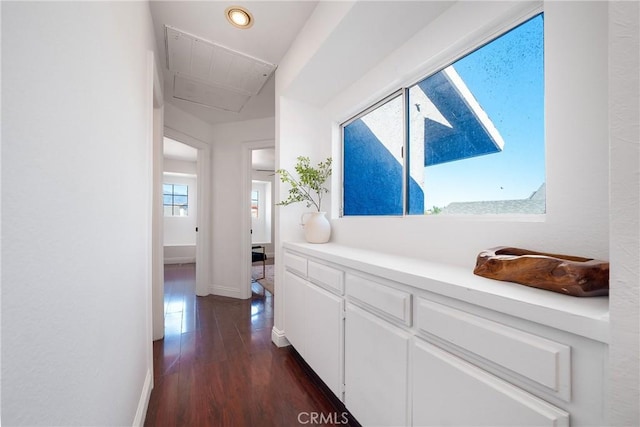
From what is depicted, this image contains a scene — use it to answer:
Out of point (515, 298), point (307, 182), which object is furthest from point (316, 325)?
point (515, 298)

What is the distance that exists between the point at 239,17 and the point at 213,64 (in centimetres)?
61

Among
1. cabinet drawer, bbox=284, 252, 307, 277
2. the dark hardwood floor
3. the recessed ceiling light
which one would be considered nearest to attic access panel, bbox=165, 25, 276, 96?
the recessed ceiling light

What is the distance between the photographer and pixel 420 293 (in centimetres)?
92

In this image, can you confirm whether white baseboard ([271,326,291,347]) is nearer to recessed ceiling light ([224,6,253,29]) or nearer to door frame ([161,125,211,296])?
door frame ([161,125,211,296])

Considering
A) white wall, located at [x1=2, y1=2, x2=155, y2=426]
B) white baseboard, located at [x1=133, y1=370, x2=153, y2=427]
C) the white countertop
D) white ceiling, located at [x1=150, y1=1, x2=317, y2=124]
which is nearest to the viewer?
white wall, located at [x1=2, y1=2, x2=155, y2=426]

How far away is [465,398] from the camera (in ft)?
2.48

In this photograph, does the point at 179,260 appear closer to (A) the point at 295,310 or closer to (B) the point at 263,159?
(B) the point at 263,159

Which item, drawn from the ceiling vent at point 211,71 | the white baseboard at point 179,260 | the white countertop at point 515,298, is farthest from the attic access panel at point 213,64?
the white baseboard at point 179,260

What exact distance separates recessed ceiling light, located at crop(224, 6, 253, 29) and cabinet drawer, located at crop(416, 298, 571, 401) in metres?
2.00

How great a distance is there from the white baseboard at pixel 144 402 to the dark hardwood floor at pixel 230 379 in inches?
1.8

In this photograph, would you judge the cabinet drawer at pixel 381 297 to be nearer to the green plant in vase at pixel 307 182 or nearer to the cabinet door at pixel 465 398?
the cabinet door at pixel 465 398

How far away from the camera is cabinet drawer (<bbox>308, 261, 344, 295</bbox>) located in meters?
1.37

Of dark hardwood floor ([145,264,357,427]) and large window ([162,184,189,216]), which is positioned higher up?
large window ([162,184,189,216])

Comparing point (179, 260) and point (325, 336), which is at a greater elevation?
point (325, 336)
